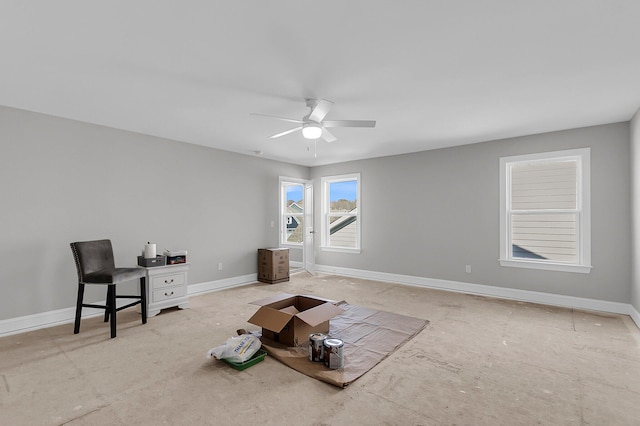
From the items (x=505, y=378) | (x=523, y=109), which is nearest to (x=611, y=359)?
(x=505, y=378)

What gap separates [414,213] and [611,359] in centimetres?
333

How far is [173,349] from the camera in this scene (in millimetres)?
2895

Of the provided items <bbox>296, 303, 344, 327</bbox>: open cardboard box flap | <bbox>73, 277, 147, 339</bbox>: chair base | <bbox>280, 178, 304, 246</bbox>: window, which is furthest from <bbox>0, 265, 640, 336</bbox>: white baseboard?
<bbox>296, 303, 344, 327</bbox>: open cardboard box flap

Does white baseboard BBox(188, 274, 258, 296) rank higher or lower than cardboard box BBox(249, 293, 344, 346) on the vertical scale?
lower

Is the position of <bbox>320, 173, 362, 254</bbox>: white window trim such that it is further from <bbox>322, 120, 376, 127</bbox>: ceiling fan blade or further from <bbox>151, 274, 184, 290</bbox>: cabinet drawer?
<bbox>151, 274, 184, 290</bbox>: cabinet drawer

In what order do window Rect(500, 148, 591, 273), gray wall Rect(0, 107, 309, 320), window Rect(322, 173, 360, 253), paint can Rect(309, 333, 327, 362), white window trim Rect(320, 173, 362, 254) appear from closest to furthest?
paint can Rect(309, 333, 327, 362), gray wall Rect(0, 107, 309, 320), window Rect(500, 148, 591, 273), white window trim Rect(320, 173, 362, 254), window Rect(322, 173, 360, 253)

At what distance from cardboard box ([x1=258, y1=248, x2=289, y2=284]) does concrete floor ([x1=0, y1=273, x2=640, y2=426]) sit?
2079 mm

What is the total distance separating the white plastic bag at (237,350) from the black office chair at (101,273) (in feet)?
4.56

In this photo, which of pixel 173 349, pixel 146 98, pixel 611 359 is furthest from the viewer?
pixel 146 98

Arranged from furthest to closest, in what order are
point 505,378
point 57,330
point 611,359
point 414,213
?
point 414,213 → point 57,330 → point 611,359 → point 505,378

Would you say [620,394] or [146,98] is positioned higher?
[146,98]

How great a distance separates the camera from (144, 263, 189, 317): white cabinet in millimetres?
3859

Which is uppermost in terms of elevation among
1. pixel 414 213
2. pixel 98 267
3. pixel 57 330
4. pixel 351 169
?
pixel 351 169

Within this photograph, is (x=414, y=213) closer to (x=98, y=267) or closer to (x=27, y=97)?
(x=98, y=267)
